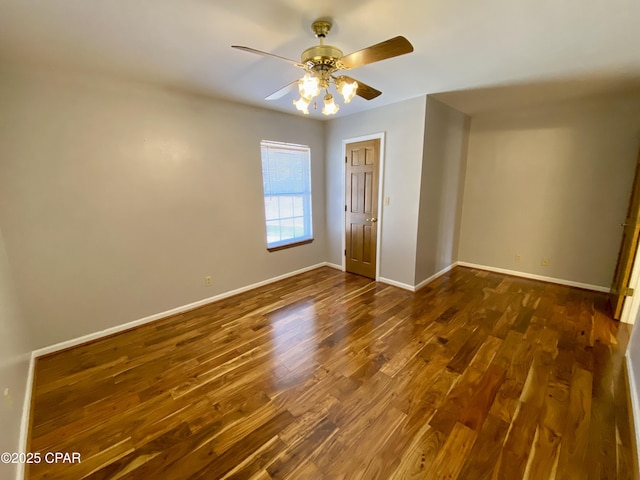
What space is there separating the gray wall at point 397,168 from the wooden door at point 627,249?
201cm

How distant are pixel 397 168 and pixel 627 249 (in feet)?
8.40

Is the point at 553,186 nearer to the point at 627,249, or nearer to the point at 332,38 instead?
the point at 627,249

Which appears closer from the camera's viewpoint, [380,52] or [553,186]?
[380,52]

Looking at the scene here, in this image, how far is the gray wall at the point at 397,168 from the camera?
10.4 ft

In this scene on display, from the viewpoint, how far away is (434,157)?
3381 millimetres

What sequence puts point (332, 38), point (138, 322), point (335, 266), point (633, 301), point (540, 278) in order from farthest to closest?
point (335, 266)
point (540, 278)
point (138, 322)
point (633, 301)
point (332, 38)

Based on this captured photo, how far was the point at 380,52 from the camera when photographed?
4.77ft

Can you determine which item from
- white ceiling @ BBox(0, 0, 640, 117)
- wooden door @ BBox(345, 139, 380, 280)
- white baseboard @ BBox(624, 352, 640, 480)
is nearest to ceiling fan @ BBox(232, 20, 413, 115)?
white ceiling @ BBox(0, 0, 640, 117)

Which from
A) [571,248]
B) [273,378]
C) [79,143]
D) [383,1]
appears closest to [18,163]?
[79,143]

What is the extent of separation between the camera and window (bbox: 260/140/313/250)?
367 cm

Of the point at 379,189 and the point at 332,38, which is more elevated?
the point at 332,38

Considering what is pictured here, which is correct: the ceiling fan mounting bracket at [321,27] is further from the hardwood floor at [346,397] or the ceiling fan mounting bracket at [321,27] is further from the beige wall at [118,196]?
the hardwood floor at [346,397]

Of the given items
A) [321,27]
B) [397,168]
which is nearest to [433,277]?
[397,168]

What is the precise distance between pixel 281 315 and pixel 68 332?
1.96 meters
